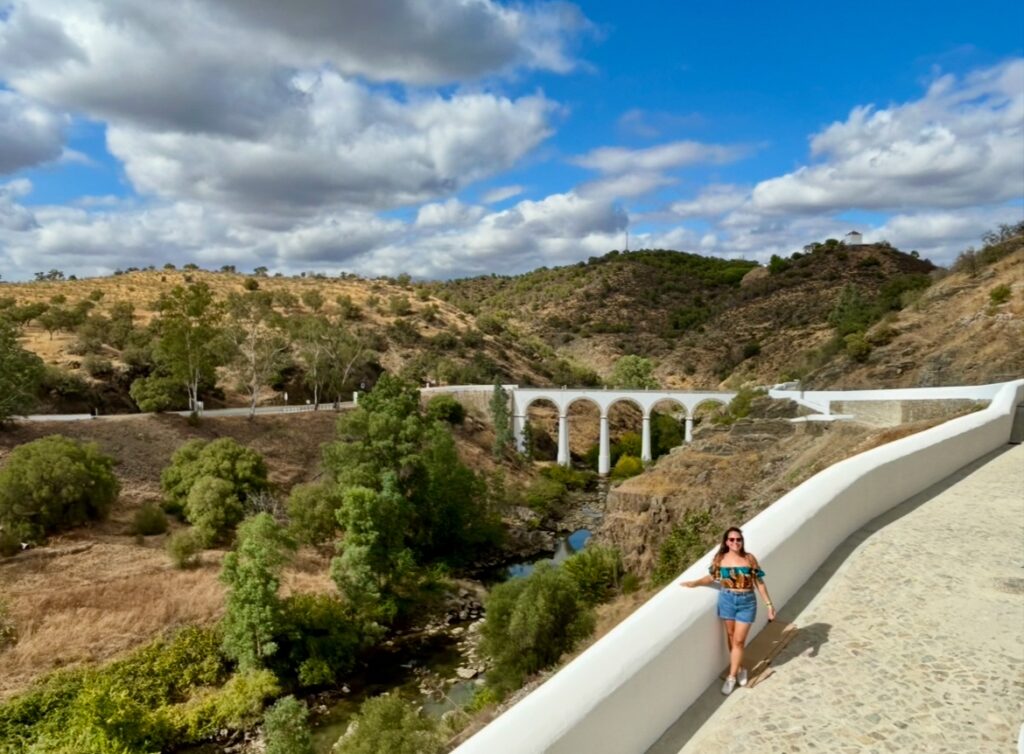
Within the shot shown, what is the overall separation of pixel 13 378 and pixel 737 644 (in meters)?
27.3

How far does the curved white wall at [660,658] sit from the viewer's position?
2.88 meters

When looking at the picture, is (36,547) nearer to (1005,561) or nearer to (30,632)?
(30,632)

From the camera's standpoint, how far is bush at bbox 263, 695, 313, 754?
12.3 metres

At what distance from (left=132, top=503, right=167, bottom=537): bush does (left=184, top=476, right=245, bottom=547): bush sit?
818mm

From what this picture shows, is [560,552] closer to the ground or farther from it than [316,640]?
closer to the ground

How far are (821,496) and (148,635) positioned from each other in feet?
55.2

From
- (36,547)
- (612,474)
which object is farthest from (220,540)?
(612,474)

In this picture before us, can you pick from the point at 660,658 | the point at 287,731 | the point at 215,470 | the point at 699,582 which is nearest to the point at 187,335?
the point at 215,470

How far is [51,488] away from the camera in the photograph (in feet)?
63.6

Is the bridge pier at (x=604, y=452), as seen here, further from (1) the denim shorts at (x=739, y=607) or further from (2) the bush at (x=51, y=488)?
(1) the denim shorts at (x=739, y=607)

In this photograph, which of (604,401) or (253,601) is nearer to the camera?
(253,601)

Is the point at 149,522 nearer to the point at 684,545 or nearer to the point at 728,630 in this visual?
the point at 684,545

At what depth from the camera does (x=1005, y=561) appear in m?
5.89

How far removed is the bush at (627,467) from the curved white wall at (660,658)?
31.0 metres
